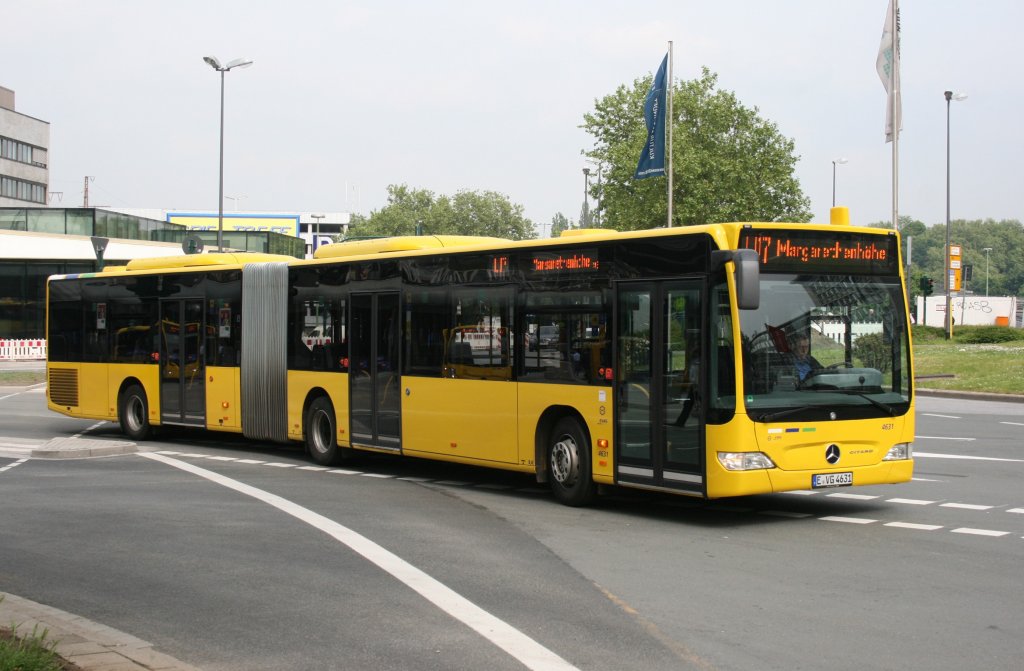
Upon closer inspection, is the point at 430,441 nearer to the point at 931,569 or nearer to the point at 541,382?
the point at 541,382

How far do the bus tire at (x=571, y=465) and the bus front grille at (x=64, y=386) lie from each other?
13.1m

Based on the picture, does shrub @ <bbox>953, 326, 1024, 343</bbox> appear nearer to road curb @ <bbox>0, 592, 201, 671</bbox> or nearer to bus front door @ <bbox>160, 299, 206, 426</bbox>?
bus front door @ <bbox>160, 299, 206, 426</bbox>

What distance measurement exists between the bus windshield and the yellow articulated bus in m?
0.02

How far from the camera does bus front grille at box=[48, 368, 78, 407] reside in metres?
23.5

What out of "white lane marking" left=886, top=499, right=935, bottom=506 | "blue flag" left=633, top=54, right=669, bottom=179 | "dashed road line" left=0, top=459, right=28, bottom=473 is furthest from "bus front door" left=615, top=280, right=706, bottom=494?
"blue flag" left=633, top=54, right=669, bottom=179

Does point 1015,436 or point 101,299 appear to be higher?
point 101,299

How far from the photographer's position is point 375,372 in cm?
1661

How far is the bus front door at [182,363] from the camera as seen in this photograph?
2056cm

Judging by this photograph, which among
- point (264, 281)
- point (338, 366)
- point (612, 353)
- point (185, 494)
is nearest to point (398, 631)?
point (612, 353)

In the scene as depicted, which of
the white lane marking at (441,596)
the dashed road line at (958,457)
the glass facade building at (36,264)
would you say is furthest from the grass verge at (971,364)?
the glass facade building at (36,264)

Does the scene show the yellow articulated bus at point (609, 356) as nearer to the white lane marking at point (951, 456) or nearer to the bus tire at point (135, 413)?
the bus tire at point (135, 413)

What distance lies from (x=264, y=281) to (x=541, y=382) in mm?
7247

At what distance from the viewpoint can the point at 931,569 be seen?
9.55m

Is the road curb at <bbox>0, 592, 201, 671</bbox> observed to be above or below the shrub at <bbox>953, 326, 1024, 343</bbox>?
below
